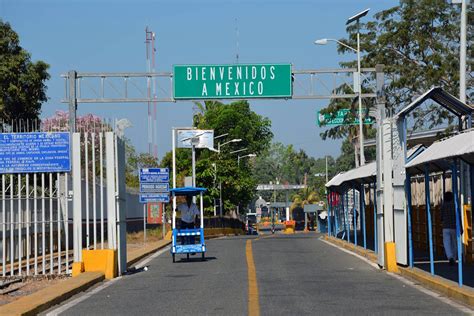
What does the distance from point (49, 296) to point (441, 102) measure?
35.0 feet

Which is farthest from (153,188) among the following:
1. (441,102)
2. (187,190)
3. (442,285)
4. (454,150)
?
(454,150)

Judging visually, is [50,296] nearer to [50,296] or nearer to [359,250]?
[50,296]

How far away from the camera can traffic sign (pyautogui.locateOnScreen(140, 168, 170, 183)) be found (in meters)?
42.5

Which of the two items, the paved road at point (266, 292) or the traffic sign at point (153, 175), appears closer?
the paved road at point (266, 292)

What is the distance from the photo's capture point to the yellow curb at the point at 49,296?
13.8 metres

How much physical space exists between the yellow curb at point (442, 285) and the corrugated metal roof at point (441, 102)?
3.58 metres

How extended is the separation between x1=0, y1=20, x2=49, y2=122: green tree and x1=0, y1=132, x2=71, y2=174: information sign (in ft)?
67.6

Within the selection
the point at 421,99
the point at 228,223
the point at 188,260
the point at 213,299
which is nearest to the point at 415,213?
the point at 188,260

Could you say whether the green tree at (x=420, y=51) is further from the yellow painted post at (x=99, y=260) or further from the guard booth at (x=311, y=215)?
the guard booth at (x=311, y=215)

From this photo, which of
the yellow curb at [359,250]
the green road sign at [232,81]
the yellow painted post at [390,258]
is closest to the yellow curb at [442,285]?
the yellow painted post at [390,258]

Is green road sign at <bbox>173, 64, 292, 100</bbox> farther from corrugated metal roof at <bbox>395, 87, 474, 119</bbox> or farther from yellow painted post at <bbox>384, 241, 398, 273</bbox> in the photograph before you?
yellow painted post at <bbox>384, 241, 398, 273</bbox>

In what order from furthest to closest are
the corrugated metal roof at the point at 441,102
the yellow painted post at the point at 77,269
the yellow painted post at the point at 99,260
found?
1. the yellow painted post at the point at 99,260
2. the yellow painted post at the point at 77,269
3. the corrugated metal roof at the point at 441,102

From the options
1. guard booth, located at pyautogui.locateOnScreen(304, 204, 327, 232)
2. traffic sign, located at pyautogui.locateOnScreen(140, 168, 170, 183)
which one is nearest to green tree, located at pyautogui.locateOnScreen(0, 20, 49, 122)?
traffic sign, located at pyautogui.locateOnScreen(140, 168, 170, 183)

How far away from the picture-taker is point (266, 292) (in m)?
16.5
